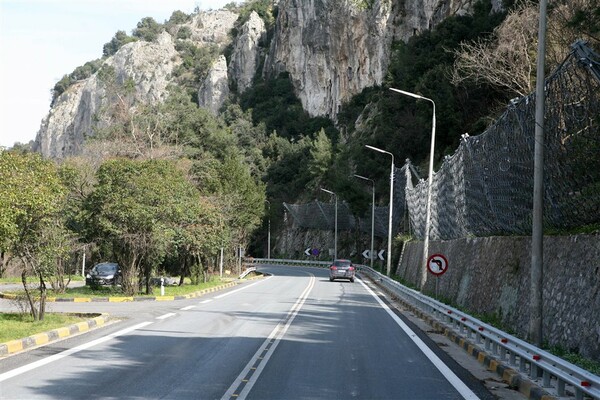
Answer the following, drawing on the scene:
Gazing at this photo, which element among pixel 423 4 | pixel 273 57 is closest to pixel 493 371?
pixel 423 4

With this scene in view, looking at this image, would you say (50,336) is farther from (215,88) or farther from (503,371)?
(215,88)

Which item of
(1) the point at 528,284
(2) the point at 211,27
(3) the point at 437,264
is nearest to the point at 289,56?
(2) the point at 211,27

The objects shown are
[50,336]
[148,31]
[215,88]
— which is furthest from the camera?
[148,31]

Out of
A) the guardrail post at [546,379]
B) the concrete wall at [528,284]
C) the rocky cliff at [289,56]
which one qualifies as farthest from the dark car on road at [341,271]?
the guardrail post at [546,379]

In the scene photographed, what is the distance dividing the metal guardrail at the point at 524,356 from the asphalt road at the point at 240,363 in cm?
82

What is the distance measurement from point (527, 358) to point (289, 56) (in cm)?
12421

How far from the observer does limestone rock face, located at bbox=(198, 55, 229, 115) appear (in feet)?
475

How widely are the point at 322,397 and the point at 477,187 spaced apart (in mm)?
15858

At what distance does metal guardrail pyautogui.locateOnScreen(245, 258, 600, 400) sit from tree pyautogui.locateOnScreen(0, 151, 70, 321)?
9953mm

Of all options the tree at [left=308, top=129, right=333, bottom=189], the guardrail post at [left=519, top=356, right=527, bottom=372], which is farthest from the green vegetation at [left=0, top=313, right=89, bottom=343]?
the tree at [left=308, top=129, right=333, bottom=189]

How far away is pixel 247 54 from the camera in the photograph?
14925cm

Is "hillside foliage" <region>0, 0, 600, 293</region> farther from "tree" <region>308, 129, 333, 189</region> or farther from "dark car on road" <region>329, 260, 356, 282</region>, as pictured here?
"dark car on road" <region>329, 260, 356, 282</region>

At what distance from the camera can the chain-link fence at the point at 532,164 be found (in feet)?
41.9

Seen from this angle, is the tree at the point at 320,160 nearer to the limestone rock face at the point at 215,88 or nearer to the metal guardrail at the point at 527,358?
the limestone rock face at the point at 215,88
